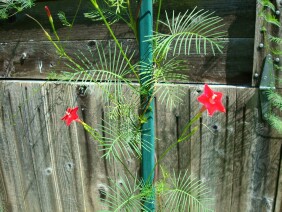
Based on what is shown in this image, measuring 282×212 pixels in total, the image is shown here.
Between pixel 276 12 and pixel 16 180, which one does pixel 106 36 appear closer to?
pixel 276 12

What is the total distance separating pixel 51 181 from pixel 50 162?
0.14 m

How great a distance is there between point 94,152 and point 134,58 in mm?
628

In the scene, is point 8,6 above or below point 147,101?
above

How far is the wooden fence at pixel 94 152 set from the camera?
5.24 feet

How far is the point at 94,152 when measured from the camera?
6.21 feet

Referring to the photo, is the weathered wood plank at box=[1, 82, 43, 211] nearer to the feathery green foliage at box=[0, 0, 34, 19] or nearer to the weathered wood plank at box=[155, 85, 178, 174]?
the feathery green foliage at box=[0, 0, 34, 19]

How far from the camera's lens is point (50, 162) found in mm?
2045

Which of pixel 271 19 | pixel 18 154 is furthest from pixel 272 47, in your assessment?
pixel 18 154

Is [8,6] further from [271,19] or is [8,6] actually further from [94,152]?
[271,19]

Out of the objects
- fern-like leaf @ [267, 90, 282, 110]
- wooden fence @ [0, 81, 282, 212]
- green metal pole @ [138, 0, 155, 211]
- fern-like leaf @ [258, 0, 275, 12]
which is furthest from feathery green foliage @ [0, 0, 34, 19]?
fern-like leaf @ [267, 90, 282, 110]

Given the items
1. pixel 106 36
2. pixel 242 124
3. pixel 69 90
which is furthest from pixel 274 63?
pixel 69 90

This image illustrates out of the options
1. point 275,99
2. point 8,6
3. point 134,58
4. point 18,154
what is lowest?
point 18,154

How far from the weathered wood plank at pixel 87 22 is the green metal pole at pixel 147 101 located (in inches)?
26.7

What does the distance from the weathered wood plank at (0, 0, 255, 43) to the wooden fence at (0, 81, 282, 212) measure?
28cm
